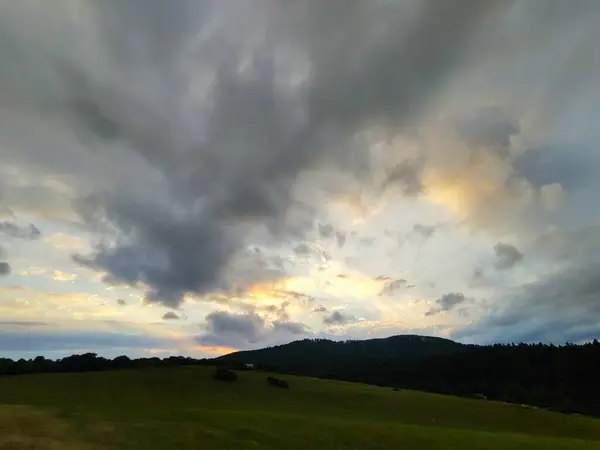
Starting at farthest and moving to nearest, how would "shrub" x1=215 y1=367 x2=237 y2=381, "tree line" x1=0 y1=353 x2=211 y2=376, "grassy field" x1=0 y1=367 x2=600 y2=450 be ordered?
"tree line" x1=0 y1=353 x2=211 y2=376 < "shrub" x1=215 y1=367 x2=237 y2=381 < "grassy field" x1=0 y1=367 x2=600 y2=450

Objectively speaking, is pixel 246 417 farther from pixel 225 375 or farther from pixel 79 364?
pixel 79 364

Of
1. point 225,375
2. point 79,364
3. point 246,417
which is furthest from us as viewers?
point 79,364

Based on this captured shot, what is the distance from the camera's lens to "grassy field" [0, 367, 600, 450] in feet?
161

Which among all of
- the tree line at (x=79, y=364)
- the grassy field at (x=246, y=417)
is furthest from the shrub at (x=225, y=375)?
the tree line at (x=79, y=364)

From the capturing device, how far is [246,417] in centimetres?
6203

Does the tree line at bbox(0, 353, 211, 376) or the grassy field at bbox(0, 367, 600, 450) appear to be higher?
the tree line at bbox(0, 353, 211, 376)

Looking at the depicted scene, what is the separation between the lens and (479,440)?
60375 mm

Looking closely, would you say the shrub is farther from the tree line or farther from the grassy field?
the tree line

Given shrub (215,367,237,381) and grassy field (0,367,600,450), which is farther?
shrub (215,367,237,381)

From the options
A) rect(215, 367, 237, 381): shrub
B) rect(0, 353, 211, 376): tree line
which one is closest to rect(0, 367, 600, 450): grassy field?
rect(215, 367, 237, 381): shrub

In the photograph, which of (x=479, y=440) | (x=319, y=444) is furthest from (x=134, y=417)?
(x=479, y=440)

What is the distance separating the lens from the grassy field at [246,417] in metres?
49.1

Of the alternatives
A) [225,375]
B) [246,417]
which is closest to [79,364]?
[225,375]

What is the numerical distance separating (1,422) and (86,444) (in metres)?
13.1
